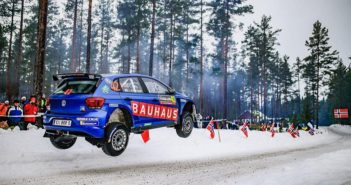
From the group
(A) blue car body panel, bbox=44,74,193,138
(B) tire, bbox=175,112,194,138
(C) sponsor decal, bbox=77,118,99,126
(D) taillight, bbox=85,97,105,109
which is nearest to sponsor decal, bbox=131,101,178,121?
(A) blue car body panel, bbox=44,74,193,138

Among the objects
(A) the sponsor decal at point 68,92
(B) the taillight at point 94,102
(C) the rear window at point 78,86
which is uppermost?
(C) the rear window at point 78,86

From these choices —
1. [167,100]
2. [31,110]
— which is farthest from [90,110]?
[31,110]

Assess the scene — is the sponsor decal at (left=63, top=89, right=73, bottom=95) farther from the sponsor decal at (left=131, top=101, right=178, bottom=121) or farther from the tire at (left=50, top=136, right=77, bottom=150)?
the sponsor decal at (left=131, top=101, right=178, bottom=121)

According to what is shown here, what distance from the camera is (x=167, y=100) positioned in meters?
9.34

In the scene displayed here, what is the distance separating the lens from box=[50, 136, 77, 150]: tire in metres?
7.99

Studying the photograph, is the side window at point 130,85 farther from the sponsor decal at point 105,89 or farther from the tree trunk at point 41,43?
the tree trunk at point 41,43

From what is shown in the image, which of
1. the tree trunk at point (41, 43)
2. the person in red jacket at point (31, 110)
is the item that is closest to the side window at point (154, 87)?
the tree trunk at point (41, 43)

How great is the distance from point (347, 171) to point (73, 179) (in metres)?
5.50

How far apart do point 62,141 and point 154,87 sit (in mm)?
2945

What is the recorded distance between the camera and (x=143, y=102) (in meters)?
8.27

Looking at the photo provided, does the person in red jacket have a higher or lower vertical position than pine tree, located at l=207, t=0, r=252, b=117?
lower

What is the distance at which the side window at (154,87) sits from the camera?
28.8 ft

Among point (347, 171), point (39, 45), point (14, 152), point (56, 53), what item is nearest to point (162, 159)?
point (14, 152)

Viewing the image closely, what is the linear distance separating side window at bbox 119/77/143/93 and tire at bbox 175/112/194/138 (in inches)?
90.1
